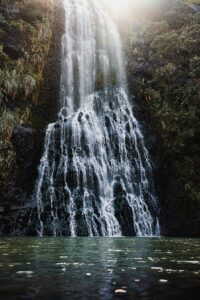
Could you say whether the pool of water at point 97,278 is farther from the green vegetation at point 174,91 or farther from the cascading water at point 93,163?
the green vegetation at point 174,91

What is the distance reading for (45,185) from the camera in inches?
989

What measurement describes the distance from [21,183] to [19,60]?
10.3 meters

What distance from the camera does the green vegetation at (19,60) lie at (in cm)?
2636

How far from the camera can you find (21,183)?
Answer: 25188 millimetres

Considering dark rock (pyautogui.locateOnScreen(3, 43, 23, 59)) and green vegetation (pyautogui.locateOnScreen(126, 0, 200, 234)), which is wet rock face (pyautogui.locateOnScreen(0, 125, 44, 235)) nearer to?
dark rock (pyautogui.locateOnScreen(3, 43, 23, 59))

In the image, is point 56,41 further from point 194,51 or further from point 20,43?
point 194,51

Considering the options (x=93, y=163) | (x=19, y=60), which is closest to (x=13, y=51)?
(x=19, y=60)

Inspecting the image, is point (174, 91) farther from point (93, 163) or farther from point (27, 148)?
point (27, 148)

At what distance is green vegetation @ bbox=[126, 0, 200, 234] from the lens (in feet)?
88.2

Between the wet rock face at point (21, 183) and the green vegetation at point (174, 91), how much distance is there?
8323 mm

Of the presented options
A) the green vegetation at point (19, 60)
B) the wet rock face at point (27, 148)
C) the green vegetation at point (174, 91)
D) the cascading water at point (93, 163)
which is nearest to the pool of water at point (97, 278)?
the cascading water at point (93, 163)

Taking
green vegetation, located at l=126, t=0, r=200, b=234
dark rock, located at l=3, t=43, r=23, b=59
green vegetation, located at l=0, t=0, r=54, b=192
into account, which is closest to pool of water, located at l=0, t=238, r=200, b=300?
green vegetation, located at l=0, t=0, r=54, b=192

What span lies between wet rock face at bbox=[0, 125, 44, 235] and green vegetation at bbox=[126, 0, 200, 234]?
8.32m

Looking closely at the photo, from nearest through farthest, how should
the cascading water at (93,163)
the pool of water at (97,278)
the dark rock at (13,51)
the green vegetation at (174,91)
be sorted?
the pool of water at (97,278) → the cascading water at (93,163) → the green vegetation at (174,91) → the dark rock at (13,51)
